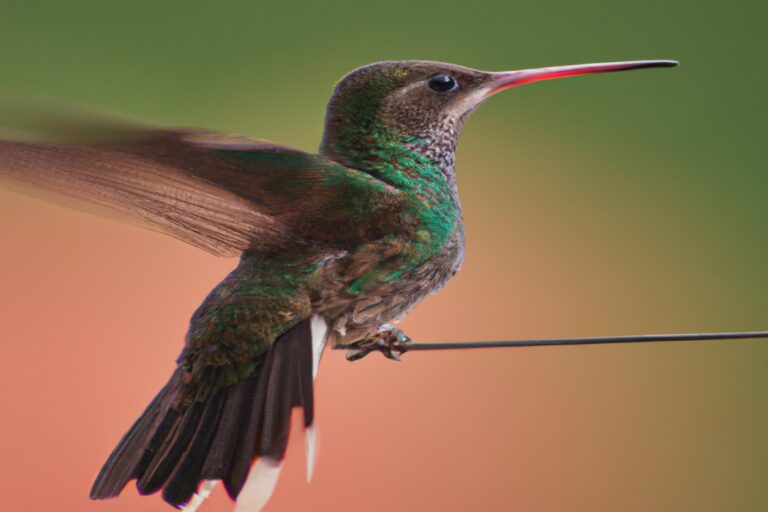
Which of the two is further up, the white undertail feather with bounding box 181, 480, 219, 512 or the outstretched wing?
the outstretched wing

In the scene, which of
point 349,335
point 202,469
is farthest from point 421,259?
point 202,469

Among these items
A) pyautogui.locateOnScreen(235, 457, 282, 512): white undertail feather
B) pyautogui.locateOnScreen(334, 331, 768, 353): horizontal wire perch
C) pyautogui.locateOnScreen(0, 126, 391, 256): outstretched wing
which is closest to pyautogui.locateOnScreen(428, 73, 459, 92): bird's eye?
pyautogui.locateOnScreen(0, 126, 391, 256): outstretched wing

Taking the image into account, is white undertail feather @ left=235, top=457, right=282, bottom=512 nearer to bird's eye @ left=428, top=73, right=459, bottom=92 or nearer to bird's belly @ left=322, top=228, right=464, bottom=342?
Answer: bird's belly @ left=322, top=228, right=464, bottom=342

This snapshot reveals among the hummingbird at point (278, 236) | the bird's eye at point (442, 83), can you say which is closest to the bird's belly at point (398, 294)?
the hummingbird at point (278, 236)

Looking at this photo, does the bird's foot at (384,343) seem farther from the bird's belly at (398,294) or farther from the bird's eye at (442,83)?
the bird's eye at (442,83)

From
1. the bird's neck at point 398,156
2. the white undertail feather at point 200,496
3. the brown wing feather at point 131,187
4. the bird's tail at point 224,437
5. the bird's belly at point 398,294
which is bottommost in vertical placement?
the white undertail feather at point 200,496

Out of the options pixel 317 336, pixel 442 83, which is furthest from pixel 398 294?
pixel 442 83

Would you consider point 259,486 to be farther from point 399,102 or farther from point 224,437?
point 399,102
